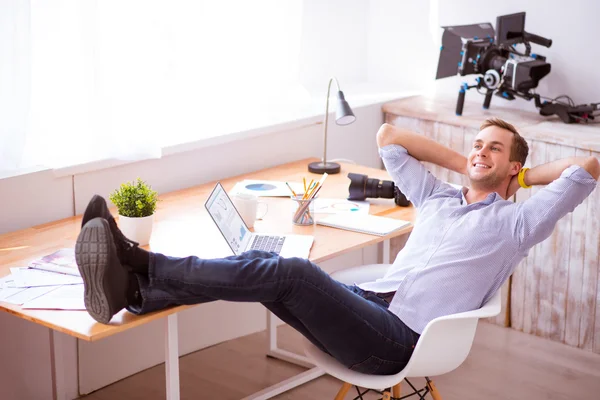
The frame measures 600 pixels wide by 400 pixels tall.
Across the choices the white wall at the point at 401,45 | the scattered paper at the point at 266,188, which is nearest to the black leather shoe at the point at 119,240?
the scattered paper at the point at 266,188

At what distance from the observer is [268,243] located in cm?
289

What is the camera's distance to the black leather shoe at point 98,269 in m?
2.23

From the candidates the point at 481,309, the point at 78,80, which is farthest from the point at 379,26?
the point at 481,309

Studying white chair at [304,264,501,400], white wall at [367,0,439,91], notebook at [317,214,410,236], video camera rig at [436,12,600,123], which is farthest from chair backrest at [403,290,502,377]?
white wall at [367,0,439,91]

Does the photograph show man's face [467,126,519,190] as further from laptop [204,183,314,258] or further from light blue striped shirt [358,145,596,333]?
laptop [204,183,314,258]

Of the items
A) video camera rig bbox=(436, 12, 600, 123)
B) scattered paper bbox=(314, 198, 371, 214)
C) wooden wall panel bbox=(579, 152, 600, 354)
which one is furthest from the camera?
video camera rig bbox=(436, 12, 600, 123)

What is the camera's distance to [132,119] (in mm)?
3344

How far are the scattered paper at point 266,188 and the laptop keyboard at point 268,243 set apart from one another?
49 centimetres

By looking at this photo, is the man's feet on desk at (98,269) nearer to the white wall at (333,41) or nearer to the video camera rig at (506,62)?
the video camera rig at (506,62)

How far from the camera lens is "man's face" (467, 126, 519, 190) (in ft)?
9.40

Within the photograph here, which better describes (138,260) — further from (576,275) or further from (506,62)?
(506,62)

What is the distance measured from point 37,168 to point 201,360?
41.5 inches

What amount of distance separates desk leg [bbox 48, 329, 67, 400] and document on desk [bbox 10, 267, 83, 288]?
0.55m

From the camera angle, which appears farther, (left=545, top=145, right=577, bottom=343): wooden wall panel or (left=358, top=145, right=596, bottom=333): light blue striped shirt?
(left=545, top=145, right=577, bottom=343): wooden wall panel
